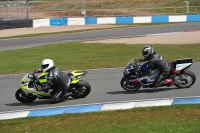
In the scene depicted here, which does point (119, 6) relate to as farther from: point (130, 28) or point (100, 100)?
point (100, 100)

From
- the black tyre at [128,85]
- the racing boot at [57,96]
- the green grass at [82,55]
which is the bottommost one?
the green grass at [82,55]

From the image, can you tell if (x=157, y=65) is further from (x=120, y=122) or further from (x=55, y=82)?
(x=120, y=122)

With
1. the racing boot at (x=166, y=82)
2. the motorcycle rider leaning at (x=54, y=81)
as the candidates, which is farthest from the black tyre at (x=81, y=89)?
the racing boot at (x=166, y=82)

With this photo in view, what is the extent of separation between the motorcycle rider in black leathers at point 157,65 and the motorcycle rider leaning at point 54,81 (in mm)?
2236

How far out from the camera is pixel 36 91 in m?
12.4

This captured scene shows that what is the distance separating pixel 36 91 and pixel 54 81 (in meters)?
0.55

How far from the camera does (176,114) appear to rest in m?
10.0

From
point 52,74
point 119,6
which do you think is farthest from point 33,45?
point 119,6

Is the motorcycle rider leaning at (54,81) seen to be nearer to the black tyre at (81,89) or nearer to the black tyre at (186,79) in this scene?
the black tyre at (81,89)

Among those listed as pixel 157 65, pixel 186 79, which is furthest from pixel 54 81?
pixel 186 79

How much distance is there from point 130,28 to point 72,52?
45.8ft

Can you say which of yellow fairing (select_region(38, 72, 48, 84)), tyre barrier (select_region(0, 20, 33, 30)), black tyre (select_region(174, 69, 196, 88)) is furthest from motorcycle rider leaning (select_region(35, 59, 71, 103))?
tyre barrier (select_region(0, 20, 33, 30))

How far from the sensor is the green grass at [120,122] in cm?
878

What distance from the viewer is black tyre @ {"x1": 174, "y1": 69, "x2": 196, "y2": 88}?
43.3 ft
